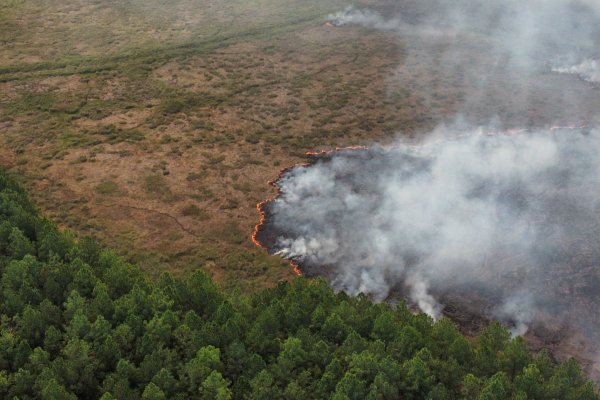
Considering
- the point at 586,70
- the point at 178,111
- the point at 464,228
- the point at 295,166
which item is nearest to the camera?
the point at 464,228

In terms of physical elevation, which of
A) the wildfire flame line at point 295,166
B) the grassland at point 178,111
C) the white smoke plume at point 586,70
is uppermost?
the grassland at point 178,111

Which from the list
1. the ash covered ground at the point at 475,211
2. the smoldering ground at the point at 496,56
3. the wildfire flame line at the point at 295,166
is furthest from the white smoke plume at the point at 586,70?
the wildfire flame line at the point at 295,166

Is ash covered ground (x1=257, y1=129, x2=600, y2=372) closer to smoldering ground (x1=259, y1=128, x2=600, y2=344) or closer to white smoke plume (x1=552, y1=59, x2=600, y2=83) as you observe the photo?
smoldering ground (x1=259, y1=128, x2=600, y2=344)

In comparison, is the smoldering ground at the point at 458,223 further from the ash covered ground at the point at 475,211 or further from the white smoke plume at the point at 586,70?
the white smoke plume at the point at 586,70

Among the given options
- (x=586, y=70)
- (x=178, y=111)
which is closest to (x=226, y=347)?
(x=178, y=111)

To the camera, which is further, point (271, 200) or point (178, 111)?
point (178, 111)

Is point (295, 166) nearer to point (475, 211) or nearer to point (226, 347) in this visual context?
point (475, 211)

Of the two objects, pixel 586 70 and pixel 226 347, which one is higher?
pixel 226 347
